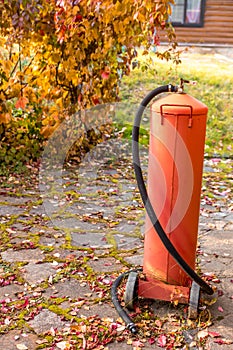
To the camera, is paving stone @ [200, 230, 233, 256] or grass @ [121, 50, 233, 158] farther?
grass @ [121, 50, 233, 158]

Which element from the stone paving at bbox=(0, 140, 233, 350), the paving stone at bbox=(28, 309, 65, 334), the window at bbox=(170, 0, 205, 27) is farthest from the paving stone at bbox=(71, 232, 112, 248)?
the window at bbox=(170, 0, 205, 27)

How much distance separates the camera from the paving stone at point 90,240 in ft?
14.1

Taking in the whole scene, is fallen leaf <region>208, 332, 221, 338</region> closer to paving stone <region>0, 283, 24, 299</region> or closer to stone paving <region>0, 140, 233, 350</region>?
stone paving <region>0, 140, 233, 350</region>

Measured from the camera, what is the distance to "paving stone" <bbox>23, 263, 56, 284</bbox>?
12.1 feet

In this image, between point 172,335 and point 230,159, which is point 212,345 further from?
point 230,159

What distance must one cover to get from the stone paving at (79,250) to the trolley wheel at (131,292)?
0.11m

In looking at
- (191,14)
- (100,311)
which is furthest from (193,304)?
(191,14)

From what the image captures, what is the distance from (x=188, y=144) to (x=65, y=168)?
308cm

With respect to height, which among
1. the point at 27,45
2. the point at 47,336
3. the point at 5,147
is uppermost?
the point at 27,45

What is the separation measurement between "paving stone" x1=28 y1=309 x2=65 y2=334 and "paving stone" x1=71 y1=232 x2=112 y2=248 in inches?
41.1

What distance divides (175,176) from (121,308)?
→ 2.83ft

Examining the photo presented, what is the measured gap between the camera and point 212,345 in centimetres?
302

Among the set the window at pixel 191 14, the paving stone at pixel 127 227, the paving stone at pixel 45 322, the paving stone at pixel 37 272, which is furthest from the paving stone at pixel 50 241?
the window at pixel 191 14

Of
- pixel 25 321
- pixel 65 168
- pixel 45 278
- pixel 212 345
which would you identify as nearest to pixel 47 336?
pixel 25 321
